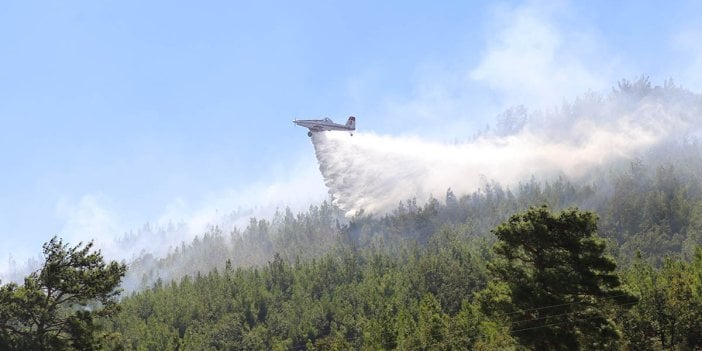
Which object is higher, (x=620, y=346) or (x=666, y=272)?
(x=666, y=272)

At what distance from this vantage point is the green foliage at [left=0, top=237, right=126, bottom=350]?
41.3 meters

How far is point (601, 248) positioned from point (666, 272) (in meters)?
56.4

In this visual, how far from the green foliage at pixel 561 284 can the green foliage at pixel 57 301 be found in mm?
25775

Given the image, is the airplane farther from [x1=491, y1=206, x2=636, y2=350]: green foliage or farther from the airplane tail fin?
[x1=491, y1=206, x2=636, y2=350]: green foliage

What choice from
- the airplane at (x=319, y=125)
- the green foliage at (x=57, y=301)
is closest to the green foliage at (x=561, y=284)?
the green foliage at (x=57, y=301)

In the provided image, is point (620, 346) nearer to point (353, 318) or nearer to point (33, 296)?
point (33, 296)

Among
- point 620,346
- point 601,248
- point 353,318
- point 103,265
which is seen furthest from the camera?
point 353,318

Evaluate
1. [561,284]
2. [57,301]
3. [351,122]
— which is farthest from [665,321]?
[351,122]

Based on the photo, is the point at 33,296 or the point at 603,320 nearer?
the point at 603,320

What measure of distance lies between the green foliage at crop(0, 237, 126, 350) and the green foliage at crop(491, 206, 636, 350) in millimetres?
25775

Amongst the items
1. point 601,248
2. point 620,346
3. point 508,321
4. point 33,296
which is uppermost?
point 33,296

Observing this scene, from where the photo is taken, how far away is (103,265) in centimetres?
4381

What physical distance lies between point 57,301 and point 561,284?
103 feet

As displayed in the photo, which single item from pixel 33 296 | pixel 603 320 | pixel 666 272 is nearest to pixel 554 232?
pixel 603 320
